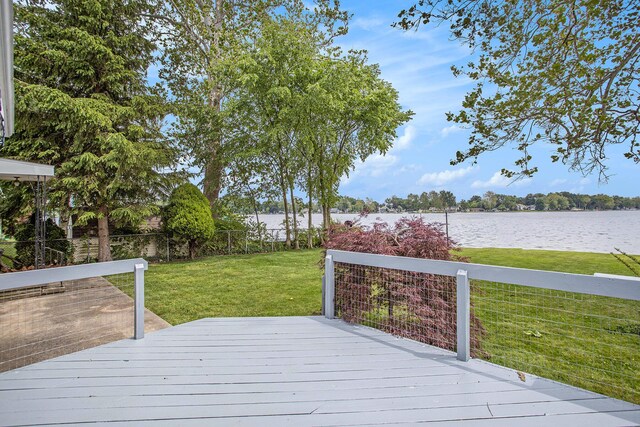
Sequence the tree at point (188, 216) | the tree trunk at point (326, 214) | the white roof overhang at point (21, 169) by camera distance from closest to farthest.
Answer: the white roof overhang at point (21, 169), the tree at point (188, 216), the tree trunk at point (326, 214)

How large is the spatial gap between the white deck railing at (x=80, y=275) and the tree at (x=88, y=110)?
7.39m

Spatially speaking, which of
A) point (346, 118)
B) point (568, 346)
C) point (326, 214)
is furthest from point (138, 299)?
point (346, 118)

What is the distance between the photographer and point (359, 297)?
4.23 meters

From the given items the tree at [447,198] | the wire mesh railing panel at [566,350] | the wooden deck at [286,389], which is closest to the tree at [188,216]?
the wooden deck at [286,389]

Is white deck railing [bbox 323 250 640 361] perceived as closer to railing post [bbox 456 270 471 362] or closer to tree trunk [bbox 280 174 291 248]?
railing post [bbox 456 270 471 362]

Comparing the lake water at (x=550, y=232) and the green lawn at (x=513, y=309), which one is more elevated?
the lake water at (x=550, y=232)

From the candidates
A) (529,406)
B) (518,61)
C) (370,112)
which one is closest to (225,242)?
(370,112)

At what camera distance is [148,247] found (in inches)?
462

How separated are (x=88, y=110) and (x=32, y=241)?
360 centimetres

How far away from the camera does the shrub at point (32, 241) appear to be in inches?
365

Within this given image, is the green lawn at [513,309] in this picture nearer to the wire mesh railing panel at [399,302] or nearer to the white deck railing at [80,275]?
the wire mesh railing panel at [399,302]

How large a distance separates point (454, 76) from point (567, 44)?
201 centimetres

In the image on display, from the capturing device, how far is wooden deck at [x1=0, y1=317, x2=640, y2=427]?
2152mm

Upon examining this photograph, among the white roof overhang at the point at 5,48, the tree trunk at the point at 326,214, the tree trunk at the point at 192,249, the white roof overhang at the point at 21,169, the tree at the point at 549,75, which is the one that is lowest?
the tree trunk at the point at 192,249
